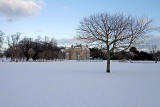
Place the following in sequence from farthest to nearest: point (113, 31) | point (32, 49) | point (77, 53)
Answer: point (77, 53), point (32, 49), point (113, 31)

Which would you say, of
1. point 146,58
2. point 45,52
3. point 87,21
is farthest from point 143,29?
point 146,58

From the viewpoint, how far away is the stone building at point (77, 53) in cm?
10296

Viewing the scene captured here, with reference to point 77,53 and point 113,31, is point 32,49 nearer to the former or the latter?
point 77,53

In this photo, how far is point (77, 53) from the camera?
107 meters

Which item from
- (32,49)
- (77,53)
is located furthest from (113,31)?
(77,53)

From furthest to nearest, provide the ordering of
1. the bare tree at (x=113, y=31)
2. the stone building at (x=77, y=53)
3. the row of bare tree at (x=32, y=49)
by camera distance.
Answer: the stone building at (x=77, y=53) < the row of bare tree at (x=32, y=49) < the bare tree at (x=113, y=31)

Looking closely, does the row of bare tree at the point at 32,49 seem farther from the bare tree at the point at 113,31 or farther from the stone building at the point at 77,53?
the bare tree at the point at 113,31

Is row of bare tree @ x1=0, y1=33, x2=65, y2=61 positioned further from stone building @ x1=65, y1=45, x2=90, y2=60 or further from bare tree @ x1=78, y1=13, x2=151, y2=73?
bare tree @ x1=78, y1=13, x2=151, y2=73

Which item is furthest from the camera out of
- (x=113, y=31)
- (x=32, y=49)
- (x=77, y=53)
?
(x=77, y=53)

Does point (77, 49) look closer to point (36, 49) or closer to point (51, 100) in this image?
point (36, 49)

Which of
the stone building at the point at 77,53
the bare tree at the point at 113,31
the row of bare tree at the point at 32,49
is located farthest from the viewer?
the stone building at the point at 77,53

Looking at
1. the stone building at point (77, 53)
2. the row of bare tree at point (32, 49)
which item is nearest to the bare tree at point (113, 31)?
the row of bare tree at point (32, 49)

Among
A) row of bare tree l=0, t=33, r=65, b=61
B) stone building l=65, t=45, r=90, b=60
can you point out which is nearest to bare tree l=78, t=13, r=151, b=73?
row of bare tree l=0, t=33, r=65, b=61

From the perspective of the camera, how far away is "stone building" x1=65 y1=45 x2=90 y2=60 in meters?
103
